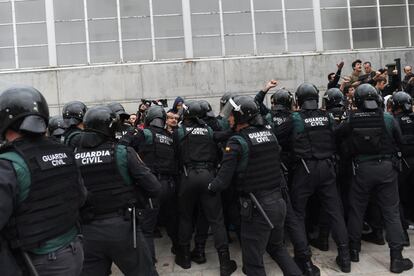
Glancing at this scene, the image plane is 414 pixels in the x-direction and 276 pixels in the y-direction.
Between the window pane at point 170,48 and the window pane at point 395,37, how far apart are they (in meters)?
6.12

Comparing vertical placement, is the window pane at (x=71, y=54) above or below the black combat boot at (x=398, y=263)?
above

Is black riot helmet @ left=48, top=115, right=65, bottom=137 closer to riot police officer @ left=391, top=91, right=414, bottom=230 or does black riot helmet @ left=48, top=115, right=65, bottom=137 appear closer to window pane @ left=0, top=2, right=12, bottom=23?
riot police officer @ left=391, top=91, right=414, bottom=230

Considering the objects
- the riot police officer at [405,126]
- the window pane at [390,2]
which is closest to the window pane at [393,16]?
the window pane at [390,2]

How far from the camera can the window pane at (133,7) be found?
37.5 feet

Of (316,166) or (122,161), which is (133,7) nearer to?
(316,166)

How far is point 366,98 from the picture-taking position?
504 centimetres

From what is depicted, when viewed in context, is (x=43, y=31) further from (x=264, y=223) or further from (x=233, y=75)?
(x=264, y=223)

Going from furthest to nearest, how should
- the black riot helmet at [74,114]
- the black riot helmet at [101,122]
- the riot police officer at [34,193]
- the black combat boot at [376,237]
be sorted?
the black combat boot at [376,237], the black riot helmet at [74,114], the black riot helmet at [101,122], the riot police officer at [34,193]

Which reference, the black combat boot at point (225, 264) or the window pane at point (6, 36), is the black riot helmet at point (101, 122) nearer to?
the black combat boot at point (225, 264)

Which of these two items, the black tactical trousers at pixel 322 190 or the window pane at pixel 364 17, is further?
the window pane at pixel 364 17

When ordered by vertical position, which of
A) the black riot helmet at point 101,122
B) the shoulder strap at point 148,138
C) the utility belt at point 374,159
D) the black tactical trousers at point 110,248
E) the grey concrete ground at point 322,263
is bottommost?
the grey concrete ground at point 322,263

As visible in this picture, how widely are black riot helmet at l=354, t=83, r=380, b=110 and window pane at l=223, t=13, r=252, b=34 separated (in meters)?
7.07

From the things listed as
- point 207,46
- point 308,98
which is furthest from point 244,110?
point 207,46

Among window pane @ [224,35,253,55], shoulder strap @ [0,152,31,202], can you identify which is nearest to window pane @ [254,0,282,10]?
window pane @ [224,35,253,55]
